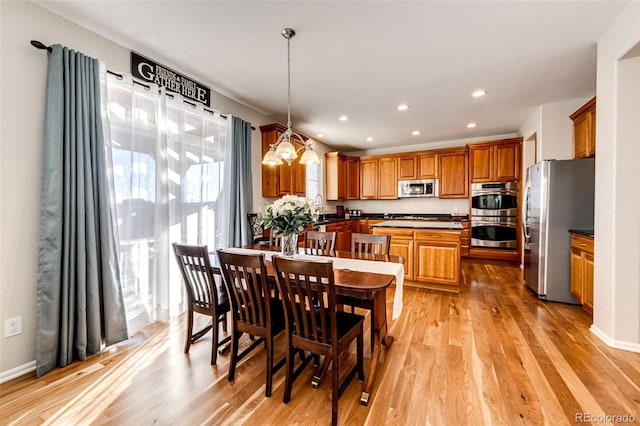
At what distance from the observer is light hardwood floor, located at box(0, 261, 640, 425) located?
161 centimetres

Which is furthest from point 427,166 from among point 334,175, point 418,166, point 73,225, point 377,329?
point 73,225

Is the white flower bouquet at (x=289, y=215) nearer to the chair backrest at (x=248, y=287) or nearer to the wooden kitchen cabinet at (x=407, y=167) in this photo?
the chair backrest at (x=248, y=287)

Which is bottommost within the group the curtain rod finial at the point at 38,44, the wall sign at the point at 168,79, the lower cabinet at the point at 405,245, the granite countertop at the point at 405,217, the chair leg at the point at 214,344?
the chair leg at the point at 214,344

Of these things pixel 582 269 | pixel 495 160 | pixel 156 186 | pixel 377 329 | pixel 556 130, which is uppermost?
pixel 556 130

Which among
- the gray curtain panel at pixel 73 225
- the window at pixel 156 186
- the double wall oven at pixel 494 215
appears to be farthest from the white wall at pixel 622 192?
the gray curtain panel at pixel 73 225

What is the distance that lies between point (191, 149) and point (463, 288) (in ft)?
13.4

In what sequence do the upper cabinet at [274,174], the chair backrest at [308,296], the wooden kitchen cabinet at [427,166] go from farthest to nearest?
the wooden kitchen cabinet at [427,166]
the upper cabinet at [274,174]
the chair backrest at [308,296]

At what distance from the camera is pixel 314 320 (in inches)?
63.9

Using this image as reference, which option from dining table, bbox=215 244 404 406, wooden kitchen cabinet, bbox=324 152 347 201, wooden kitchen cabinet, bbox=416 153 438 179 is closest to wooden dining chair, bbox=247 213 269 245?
dining table, bbox=215 244 404 406

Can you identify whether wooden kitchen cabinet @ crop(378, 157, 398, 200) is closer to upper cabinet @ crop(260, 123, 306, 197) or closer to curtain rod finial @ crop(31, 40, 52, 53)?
upper cabinet @ crop(260, 123, 306, 197)

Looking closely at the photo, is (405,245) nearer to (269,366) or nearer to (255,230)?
(255,230)

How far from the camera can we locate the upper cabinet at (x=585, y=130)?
127 inches

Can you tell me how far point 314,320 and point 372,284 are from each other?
41 centimetres

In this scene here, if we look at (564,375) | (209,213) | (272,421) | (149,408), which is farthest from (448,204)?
(149,408)
